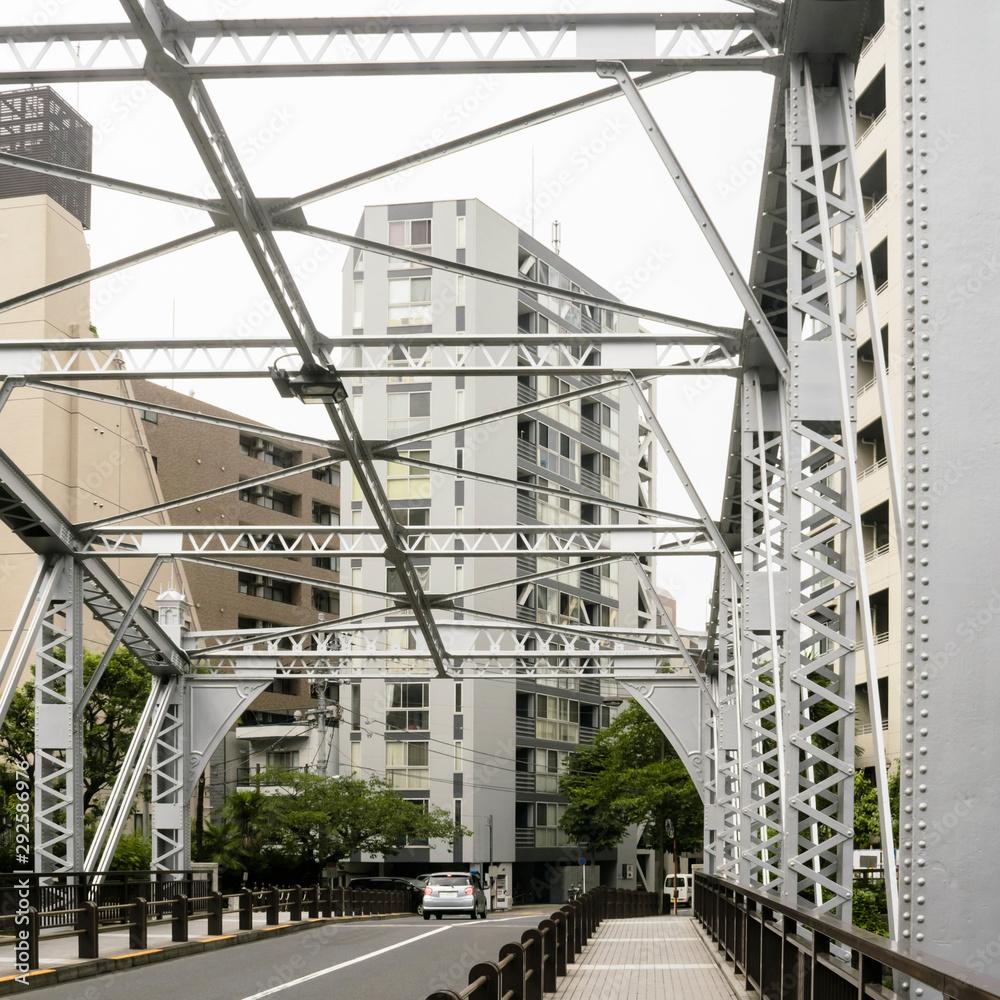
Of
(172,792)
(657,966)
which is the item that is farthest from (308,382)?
(172,792)

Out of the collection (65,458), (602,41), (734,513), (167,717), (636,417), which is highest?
(636,417)

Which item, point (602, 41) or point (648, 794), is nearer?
point (602, 41)

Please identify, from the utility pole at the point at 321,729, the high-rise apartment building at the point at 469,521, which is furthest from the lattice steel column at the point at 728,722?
the high-rise apartment building at the point at 469,521

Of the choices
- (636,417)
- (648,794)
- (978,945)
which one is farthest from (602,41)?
(636,417)

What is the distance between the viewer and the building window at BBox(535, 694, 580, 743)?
69162 millimetres

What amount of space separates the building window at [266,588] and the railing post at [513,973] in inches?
2515

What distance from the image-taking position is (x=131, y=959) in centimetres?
1788

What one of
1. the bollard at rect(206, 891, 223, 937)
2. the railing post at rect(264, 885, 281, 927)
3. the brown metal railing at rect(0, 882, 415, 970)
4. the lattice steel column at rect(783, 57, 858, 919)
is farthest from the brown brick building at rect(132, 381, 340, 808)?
the lattice steel column at rect(783, 57, 858, 919)

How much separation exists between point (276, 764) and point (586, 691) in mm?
17028

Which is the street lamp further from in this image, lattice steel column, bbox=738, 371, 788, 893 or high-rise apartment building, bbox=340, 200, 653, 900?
high-rise apartment building, bbox=340, 200, 653, 900

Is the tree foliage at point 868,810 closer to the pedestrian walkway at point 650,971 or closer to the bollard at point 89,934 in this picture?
the pedestrian walkway at point 650,971

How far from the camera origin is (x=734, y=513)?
23.1 meters

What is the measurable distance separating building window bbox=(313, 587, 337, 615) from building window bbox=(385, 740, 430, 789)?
14.1 meters

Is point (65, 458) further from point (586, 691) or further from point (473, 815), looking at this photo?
point (586, 691)
